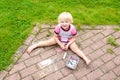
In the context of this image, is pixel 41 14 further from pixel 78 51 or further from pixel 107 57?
pixel 107 57

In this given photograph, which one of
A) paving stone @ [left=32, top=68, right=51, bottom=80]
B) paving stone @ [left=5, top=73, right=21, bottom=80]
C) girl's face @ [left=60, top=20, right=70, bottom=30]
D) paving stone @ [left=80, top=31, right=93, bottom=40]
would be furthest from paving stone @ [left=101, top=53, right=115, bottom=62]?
paving stone @ [left=5, top=73, right=21, bottom=80]

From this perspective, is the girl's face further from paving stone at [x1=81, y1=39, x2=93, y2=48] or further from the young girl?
paving stone at [x1=81, y1=39, x2=93, y2=48]

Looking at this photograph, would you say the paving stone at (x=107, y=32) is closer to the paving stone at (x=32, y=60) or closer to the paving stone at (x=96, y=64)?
the paving stone at (x=96, y=64)

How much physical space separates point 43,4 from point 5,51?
164 cm

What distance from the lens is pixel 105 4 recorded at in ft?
19.1

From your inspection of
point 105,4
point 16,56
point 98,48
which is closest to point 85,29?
point 98,48

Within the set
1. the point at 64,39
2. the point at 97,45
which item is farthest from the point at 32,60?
the point at 97,45

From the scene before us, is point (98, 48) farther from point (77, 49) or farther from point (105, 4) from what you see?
point (105, 4)

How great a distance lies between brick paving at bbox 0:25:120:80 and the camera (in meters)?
4.29

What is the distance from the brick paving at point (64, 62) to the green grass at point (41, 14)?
0.26 metres

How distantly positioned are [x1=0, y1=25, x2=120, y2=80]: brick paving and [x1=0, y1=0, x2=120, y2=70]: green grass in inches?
10.1

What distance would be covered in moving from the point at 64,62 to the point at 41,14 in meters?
1.44

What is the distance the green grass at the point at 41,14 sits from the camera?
16.4 ft

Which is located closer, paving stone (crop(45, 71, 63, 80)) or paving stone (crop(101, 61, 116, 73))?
paving stone (crop(45, 71, 63, 80))
